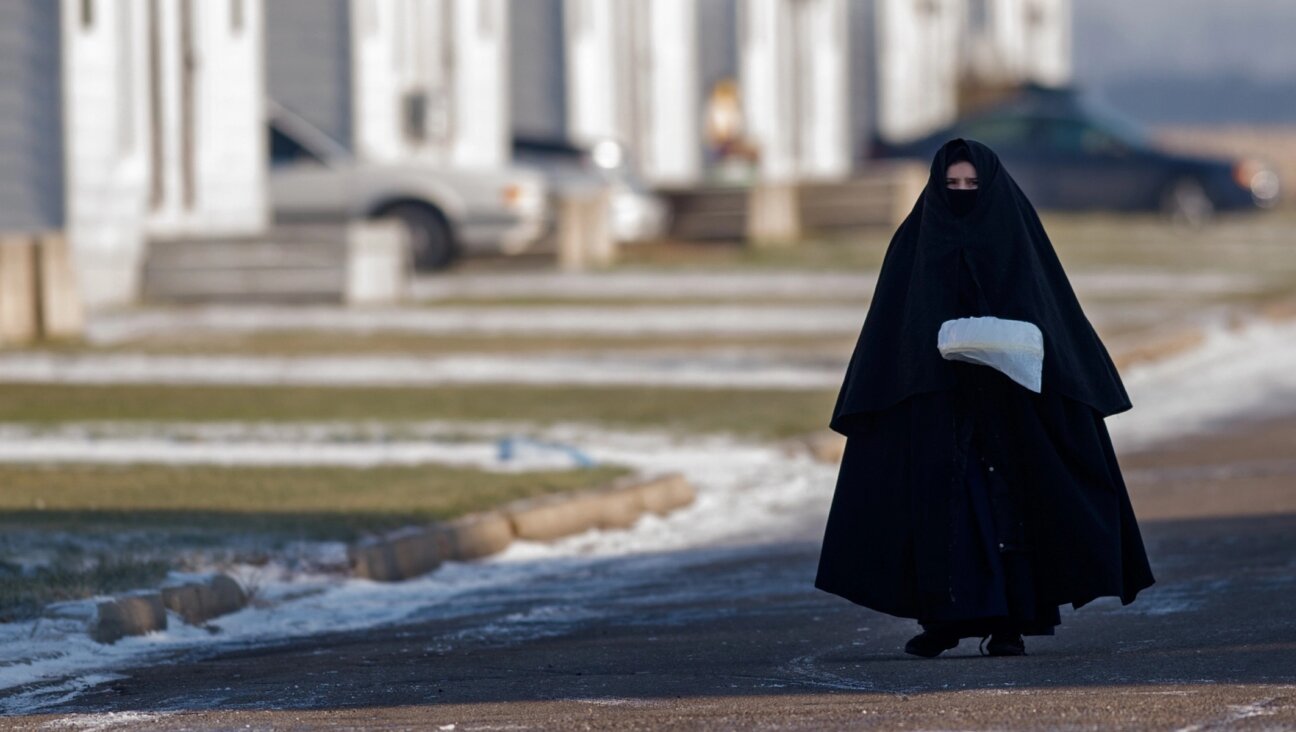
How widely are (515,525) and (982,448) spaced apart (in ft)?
12.6

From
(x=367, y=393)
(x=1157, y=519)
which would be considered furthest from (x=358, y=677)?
(x=367, y=393)

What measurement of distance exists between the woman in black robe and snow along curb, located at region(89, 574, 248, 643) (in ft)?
8.32

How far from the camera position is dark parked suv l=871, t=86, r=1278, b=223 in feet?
115

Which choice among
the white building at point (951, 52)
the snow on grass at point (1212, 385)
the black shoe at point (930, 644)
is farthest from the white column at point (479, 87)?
the black shoe at point (930, 644)

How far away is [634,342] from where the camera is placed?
Result: 19.5 metres

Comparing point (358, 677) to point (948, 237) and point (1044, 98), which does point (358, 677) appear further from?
point (1044, 98)

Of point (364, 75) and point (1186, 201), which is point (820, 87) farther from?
point (364, 75)

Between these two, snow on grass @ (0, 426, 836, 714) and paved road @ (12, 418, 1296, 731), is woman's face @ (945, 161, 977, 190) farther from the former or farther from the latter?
snow on grass @ (0, 426, 836, 714)

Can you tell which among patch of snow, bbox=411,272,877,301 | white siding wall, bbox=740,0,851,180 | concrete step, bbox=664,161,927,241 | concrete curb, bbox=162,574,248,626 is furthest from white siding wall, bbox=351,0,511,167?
concrete curb, bbox=162,574,248,626

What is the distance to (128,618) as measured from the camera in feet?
25.8

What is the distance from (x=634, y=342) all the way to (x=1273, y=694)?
1371 cm

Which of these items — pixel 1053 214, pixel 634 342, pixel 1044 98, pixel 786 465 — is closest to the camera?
pixel 786 465

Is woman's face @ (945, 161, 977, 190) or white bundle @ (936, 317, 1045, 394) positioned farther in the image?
woman's face @ (945, 161, 977, 190)

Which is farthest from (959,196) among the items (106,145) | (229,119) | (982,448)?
(229,119)
